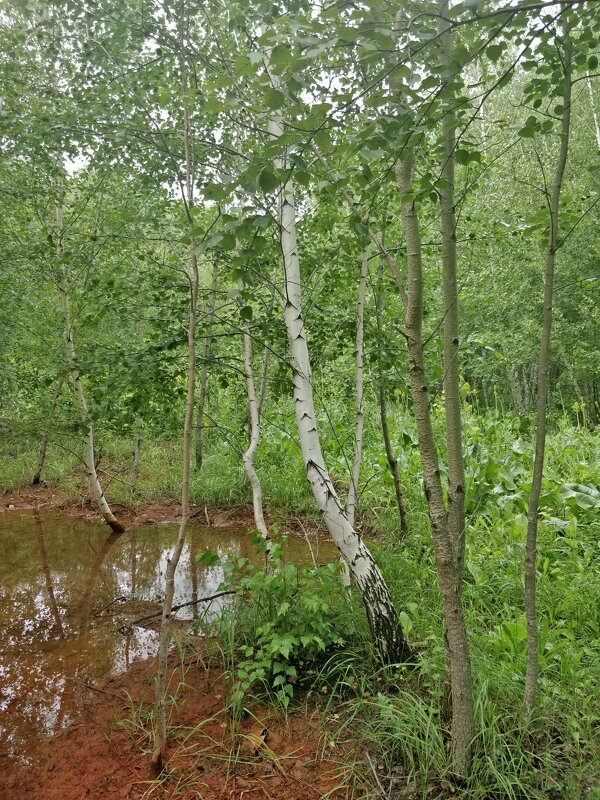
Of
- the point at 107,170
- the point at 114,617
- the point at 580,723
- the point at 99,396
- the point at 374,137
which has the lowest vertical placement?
the point at 114,617

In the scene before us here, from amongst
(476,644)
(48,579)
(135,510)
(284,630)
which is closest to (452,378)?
(476,644)

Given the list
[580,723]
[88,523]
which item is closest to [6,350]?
[88,523]

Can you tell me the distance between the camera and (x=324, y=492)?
10.0 ft

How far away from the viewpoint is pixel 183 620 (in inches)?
159

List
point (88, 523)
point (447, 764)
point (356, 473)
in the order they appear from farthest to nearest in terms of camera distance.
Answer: point (88, 523), point (356, 473), point (447, 764)

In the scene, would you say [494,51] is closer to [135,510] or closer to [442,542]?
[442,542]

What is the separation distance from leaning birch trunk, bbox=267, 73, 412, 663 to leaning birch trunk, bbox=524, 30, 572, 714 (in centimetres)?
84

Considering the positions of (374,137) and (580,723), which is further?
(580,723)

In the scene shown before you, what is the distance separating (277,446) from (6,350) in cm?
512

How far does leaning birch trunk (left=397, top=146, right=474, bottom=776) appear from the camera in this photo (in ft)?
6.83

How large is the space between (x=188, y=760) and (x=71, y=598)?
2682mm

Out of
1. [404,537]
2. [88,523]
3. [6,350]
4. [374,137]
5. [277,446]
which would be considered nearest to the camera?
[374,137]

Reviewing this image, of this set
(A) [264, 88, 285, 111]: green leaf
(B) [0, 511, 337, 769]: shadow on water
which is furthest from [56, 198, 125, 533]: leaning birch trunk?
(A) [264, 88, 285, 111]: green leaf

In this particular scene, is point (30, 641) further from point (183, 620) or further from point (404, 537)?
point (404, 537)
